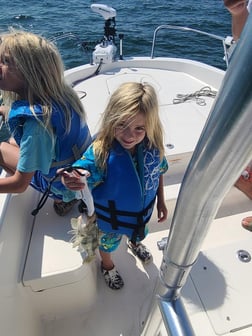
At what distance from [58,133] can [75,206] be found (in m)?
0.61

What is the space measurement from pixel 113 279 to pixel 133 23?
9.12m

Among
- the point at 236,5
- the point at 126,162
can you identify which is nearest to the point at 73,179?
the point at 126,162

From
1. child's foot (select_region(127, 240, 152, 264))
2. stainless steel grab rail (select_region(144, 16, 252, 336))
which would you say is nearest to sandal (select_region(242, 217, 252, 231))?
child's foot (select_region(127, 240, 152, 264))

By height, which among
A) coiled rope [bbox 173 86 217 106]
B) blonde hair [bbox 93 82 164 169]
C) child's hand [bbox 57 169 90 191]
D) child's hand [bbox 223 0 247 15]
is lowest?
coiled rope [bbox 173 86 217 106]

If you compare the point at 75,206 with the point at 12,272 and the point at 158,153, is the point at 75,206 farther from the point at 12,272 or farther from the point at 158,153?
the point at 158,153

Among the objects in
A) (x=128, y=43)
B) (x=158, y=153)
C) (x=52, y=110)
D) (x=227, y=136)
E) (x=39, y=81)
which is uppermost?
(x=227, y=136)

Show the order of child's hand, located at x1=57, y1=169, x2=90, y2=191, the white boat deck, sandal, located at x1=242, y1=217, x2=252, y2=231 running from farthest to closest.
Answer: sandal, located at x1=242, y1=217, x2=252, y2=231
the white boat deck
child's hand, located at x1=57, y1=169, x2=90, y2=191

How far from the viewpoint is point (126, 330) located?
1.60 metres

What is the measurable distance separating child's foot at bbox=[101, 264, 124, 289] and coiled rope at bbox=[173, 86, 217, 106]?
168cm

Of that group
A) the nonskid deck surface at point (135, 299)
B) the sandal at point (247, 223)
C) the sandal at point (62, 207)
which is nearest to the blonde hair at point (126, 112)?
the sandal at point (62, 207)

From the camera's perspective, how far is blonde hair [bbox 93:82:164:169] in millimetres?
1195

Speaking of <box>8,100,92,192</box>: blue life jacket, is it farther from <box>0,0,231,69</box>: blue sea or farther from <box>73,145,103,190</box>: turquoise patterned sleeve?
<box>0,0,231,69</box>: blue sea

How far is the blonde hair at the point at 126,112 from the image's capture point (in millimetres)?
1195

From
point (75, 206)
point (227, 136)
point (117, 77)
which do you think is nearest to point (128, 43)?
point (117, 77)
